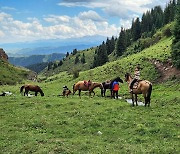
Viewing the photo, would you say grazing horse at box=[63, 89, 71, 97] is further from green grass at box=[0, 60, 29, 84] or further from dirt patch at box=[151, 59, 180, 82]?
green grass at box=[0, 60, 29, 84]

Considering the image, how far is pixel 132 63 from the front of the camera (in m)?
70.2

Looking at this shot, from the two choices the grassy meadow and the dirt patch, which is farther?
the dirt patch

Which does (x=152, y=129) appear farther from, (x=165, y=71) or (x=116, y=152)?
(x=165, y=71)

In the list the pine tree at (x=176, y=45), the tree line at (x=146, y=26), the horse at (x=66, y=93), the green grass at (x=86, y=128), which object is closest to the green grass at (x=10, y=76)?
the tree line at (x=146, y=26)

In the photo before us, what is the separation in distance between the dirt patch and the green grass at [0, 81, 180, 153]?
77.9 ft

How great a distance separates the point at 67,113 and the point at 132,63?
45779 mm

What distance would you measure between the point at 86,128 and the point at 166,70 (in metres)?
36.9

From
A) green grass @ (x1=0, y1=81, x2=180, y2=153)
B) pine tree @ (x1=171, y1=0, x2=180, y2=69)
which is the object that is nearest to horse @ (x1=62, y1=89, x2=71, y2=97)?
green grass @ (x1=0, y1=81, x2=180, y2=153)

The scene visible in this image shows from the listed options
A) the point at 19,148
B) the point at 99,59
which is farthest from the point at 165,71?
the point at 99,59

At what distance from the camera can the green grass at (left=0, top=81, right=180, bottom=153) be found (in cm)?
1784

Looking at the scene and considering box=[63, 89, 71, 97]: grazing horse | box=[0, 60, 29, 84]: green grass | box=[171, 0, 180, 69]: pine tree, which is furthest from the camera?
box=[0, 60, 29, 84]: green grass

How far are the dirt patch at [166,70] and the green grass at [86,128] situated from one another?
77.9 feet

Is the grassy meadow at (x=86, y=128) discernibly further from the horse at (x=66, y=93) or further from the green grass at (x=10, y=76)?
the green grass at (x=10, y=76)

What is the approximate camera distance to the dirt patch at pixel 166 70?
5141cm
